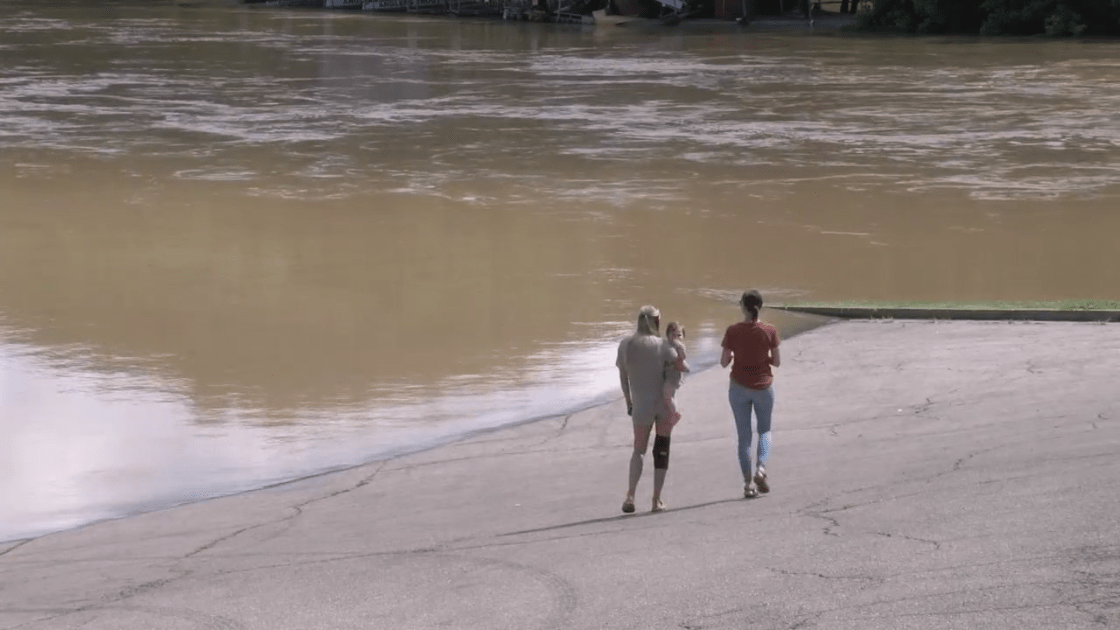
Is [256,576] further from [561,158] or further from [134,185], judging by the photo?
[561,158]

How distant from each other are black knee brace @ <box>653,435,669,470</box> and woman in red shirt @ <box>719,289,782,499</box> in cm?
53

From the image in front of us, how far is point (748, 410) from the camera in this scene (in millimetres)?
10852

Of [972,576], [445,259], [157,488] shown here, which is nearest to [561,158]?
[445,259]

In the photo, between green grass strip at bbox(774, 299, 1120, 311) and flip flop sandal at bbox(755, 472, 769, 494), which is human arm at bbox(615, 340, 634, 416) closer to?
flip flop sandal at bbox(755, 472, 769, 494)

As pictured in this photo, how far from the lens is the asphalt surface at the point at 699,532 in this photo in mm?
8984

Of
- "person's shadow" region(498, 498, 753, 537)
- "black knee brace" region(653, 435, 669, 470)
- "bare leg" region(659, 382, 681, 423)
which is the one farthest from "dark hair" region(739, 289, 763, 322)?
"person's shadow" region(498, 498, 753, 537)

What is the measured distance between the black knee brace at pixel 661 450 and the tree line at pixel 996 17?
55.9 metres

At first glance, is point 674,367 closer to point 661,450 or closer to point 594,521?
point 661,450

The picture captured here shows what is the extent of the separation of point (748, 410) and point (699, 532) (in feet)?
3.03

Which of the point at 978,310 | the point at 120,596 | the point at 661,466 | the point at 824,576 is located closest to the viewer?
the point at 824,576

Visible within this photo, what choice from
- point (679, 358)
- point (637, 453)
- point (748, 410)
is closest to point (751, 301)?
point (679, 358)

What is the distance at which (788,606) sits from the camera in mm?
8766

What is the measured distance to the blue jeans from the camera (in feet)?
35.5

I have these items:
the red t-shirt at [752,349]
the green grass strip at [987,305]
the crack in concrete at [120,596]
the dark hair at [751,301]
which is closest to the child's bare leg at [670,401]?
the red t-shirt at [752,349]
